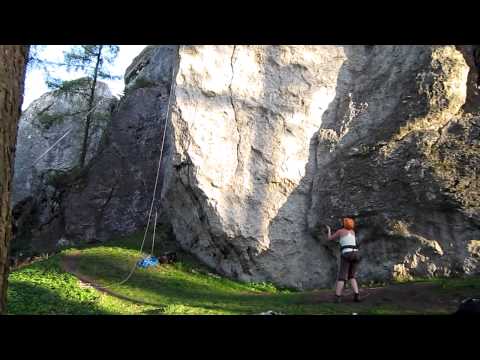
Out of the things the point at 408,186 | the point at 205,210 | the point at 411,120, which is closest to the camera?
the point at 408,186

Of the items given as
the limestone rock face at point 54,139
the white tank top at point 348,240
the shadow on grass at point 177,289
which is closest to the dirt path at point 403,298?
the shadow on grass at point 177,289

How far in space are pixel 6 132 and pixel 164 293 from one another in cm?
1029

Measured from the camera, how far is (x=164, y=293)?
490 inches

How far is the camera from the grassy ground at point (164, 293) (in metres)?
9.57

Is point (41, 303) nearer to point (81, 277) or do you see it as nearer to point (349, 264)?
point (81, 277)

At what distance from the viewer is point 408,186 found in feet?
42.1

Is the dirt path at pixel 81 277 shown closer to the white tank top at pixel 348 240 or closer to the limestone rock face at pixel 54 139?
the white tank top at pixel 348 240

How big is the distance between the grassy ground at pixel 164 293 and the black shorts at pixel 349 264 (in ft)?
2.03
